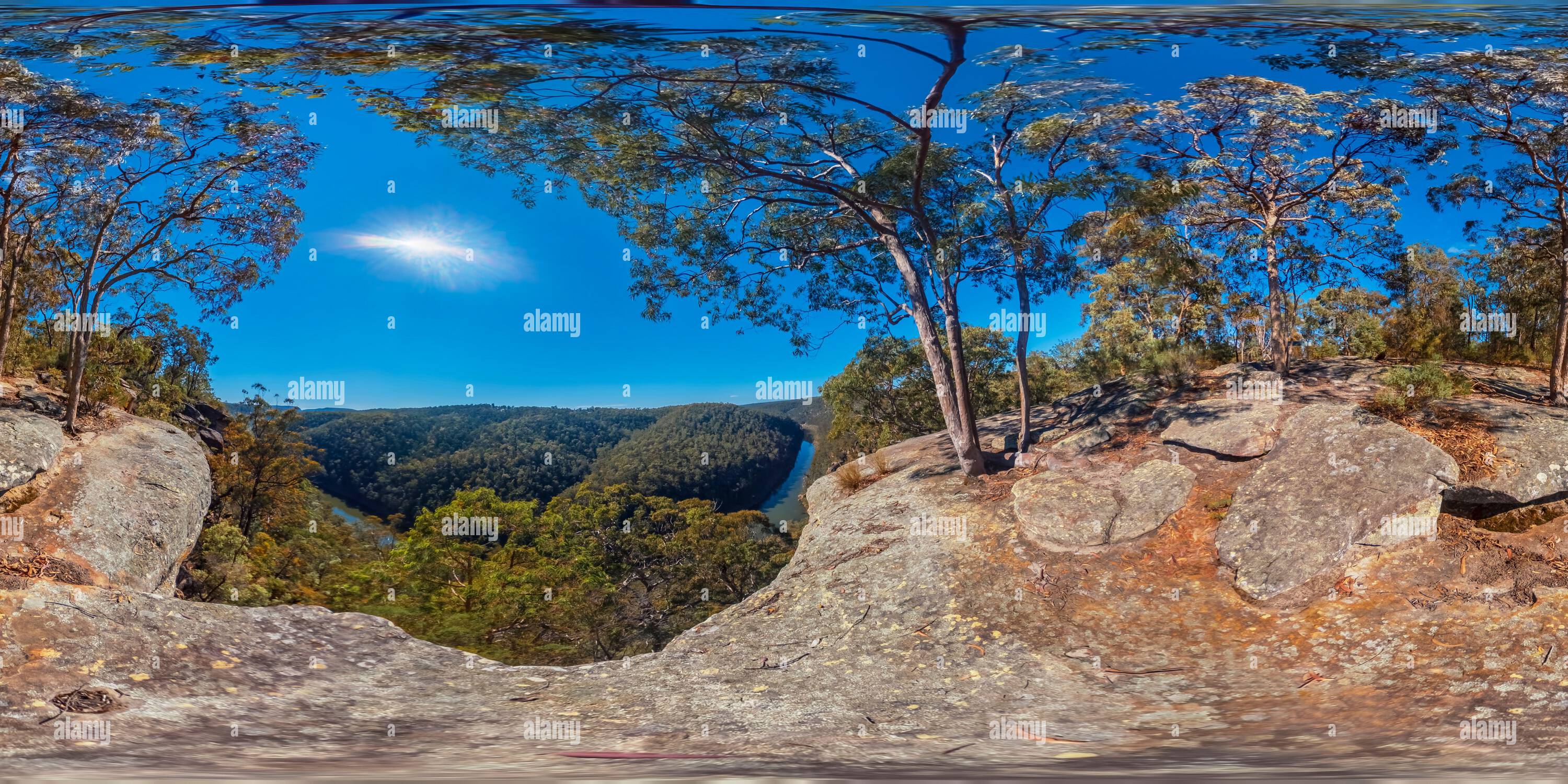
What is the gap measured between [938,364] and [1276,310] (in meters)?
3.84

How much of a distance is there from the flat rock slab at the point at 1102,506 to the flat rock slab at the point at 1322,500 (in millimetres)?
517

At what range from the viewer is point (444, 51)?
5102mm

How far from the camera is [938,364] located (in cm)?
756

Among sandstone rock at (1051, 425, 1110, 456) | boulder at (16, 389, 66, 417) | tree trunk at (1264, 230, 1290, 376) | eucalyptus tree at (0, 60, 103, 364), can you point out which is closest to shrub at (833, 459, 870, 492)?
sandstone rock at (1051, 425, 1110, 456)

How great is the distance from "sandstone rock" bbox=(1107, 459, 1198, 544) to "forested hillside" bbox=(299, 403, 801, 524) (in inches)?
164

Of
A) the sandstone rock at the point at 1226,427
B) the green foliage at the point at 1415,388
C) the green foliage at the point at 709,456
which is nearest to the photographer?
the green foliage at the point at 1415,388

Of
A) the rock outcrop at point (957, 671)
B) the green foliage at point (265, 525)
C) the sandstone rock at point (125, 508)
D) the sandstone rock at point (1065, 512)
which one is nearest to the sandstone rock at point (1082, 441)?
the sandstone rock at point (1065, 512)

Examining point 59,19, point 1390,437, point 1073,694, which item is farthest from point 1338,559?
point 59,19

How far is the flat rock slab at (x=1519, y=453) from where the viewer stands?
5.24 metres

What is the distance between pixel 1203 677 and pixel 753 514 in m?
6.88

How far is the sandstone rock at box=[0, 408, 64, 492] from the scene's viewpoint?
462cm

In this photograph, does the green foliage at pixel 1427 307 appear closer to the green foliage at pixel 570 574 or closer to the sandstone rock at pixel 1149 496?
the sandstone rock at pixel 1149 496

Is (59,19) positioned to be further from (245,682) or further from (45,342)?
(245,682)

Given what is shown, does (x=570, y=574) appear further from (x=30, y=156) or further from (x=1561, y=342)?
(x=1561, y=342)
